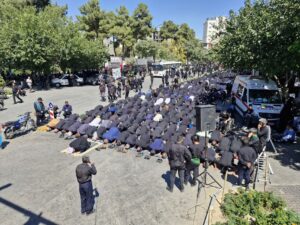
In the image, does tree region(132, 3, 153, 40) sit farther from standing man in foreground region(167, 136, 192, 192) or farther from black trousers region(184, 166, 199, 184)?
standing man in foreground region(167, 136, 192, 192)

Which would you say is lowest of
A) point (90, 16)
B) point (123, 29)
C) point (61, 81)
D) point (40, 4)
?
point (61, 81)

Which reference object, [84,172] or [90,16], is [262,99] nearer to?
[84,172]

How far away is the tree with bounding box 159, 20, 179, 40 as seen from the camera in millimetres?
76250

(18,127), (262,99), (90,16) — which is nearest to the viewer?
(18,127)

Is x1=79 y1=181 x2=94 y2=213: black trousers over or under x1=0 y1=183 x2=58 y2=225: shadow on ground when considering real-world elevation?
over

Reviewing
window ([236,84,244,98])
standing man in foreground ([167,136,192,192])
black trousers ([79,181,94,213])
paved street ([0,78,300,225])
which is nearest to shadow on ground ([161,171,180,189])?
paved street ([0,78,300,225])

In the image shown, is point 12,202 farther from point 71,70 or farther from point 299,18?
point 71,70

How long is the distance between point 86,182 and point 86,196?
476 millimetres

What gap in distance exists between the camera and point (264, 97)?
53.2 feet

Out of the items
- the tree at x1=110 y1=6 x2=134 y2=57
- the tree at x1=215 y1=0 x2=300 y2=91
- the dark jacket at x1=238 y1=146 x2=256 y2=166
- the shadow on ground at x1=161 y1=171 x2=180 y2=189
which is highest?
the tree at x1=110 y1=6 x2=134 y2=57

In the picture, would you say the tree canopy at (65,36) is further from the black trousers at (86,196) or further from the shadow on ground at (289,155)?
the black trousers at (86,196)

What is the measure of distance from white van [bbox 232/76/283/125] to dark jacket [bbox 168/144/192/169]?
7.78 m

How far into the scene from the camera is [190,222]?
7.52m

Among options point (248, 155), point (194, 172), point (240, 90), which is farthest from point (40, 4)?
point (248, 155)
